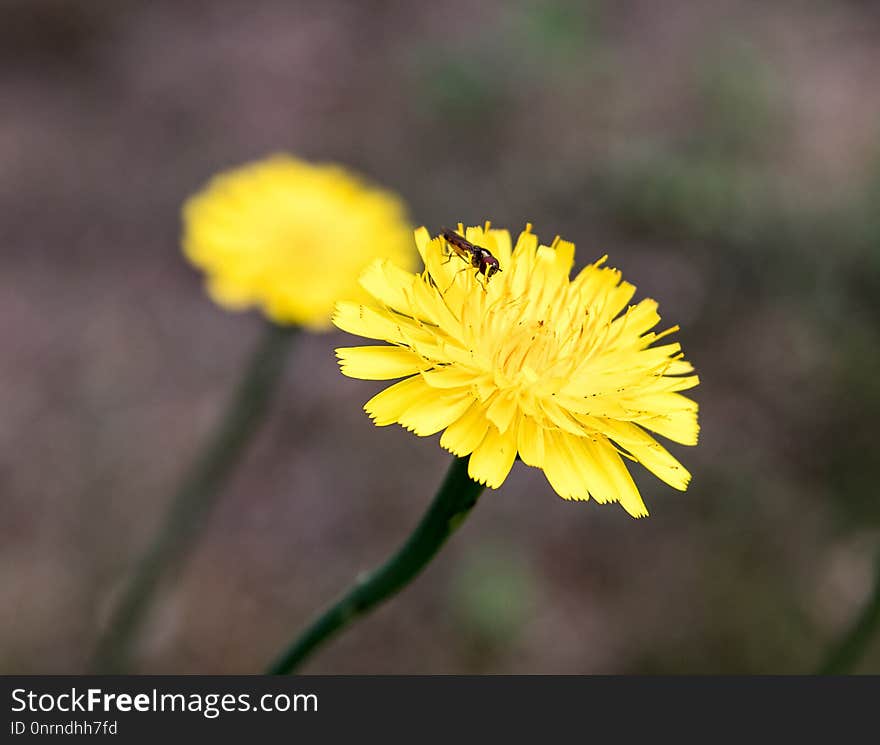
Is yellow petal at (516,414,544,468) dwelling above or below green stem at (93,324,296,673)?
above

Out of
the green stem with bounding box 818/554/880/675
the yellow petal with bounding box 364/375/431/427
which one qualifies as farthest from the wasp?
the green stem with bounding box 818/554/880/675

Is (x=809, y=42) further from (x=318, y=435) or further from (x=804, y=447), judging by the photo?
(x=318, y=435)

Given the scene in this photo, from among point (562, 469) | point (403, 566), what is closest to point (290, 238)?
point (403, 566)

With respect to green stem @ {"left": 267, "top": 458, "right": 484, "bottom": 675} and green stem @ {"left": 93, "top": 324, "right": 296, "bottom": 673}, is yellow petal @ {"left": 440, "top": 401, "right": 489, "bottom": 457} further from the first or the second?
green stem @ {"left": 93, "top": 324, "right": 296, "bottom": 673}

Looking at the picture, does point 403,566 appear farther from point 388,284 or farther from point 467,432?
point 388,284

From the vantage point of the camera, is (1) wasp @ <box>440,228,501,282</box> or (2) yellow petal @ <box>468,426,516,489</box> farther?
(1) wasp @ <box>440,228,501,282</box>

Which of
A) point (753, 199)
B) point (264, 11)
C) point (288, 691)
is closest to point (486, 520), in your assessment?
point (288, 691)
